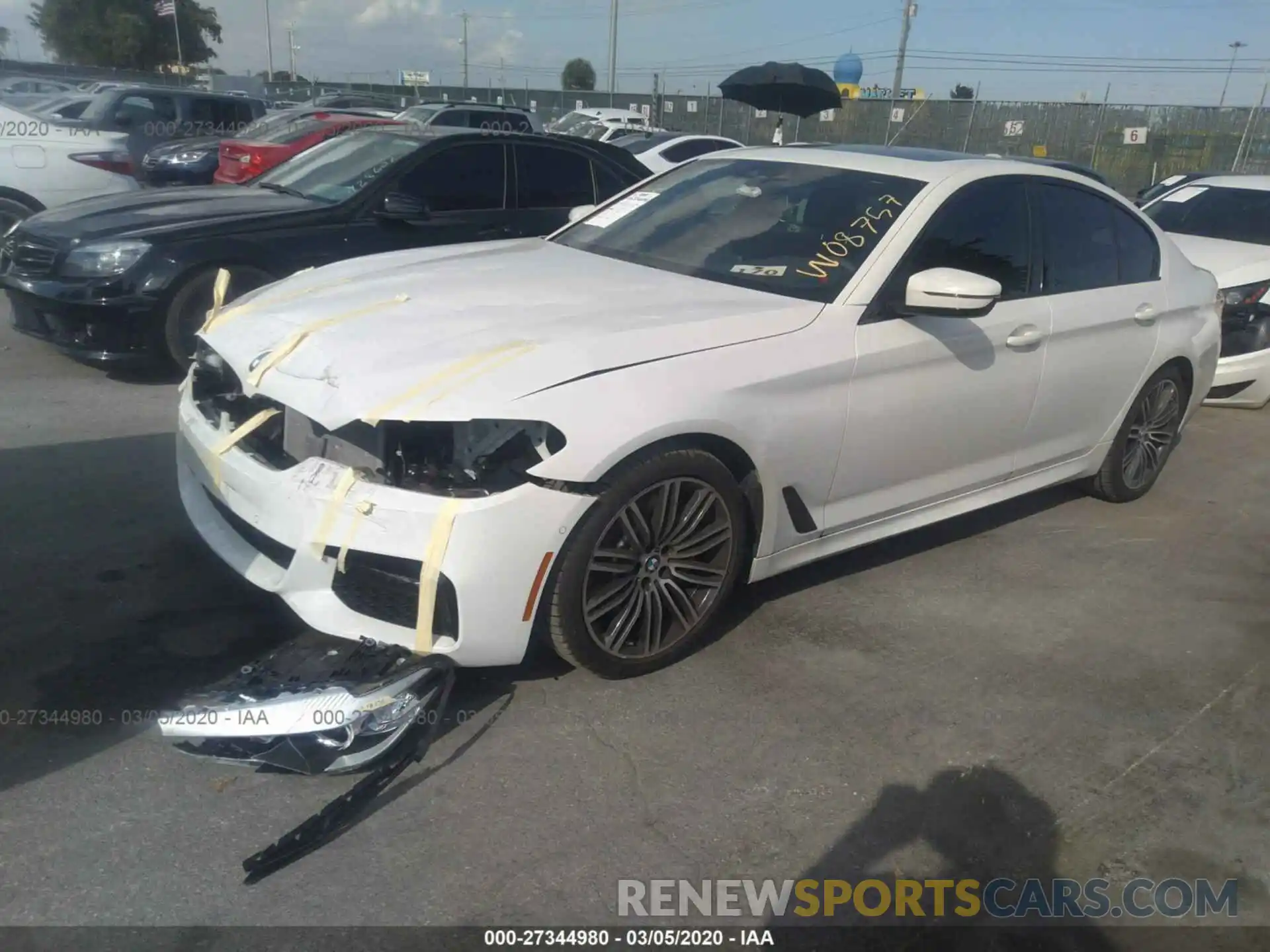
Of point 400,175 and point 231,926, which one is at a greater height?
point 400,175

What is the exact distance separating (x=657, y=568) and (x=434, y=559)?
2.66 ft

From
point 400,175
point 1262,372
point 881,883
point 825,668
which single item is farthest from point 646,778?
point 1262,372

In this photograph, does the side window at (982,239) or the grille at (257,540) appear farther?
the side window at (982,239)

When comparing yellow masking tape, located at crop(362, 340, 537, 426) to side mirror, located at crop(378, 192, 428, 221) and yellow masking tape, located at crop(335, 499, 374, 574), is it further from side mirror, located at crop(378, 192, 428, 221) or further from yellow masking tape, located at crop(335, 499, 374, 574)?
side mirror, located at crop(378, 192, 428, 221)

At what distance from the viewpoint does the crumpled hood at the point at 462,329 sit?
2.92 meters

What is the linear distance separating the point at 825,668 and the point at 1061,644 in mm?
1040

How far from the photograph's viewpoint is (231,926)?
2.32 m

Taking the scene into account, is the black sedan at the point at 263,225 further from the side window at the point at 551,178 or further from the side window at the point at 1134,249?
the side window at the point at 1134,249

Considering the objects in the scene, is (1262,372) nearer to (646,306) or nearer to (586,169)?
(586,169)

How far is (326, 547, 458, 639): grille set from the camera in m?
2.86

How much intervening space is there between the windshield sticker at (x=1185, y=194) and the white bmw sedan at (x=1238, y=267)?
4.9 inches

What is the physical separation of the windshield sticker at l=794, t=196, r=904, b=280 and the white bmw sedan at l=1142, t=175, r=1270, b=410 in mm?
3826

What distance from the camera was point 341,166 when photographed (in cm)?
708

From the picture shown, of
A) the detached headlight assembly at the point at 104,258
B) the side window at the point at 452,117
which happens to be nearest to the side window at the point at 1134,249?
the detached headlight assembly at the point at 104,258
